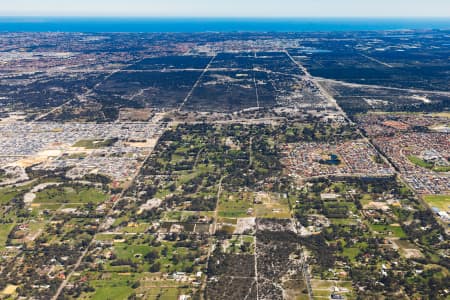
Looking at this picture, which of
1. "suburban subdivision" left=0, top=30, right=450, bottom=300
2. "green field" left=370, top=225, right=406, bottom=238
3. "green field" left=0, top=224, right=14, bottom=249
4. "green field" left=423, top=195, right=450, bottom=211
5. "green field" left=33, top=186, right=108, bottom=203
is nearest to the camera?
"suburban subdivision" left=0, top=30, right=450, bottom=300

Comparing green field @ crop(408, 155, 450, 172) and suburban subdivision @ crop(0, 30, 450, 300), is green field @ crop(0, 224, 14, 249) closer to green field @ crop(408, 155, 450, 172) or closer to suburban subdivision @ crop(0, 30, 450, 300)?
suburban subdivision @ crop(0, 30, 450, 300)

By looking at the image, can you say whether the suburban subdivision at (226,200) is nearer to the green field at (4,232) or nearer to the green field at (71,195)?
the green field at (4,232)

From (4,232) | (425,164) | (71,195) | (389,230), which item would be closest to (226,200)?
(389,230)

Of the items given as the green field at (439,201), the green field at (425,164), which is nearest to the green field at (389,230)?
the green field at (439,201)

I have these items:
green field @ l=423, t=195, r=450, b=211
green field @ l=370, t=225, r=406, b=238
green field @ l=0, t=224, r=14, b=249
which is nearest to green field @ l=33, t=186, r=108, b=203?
green field @ l=0, t=224, r=14, b=249

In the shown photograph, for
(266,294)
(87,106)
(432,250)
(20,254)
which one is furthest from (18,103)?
(432,250)

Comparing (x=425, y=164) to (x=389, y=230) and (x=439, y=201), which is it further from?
(x=389, y=230)
